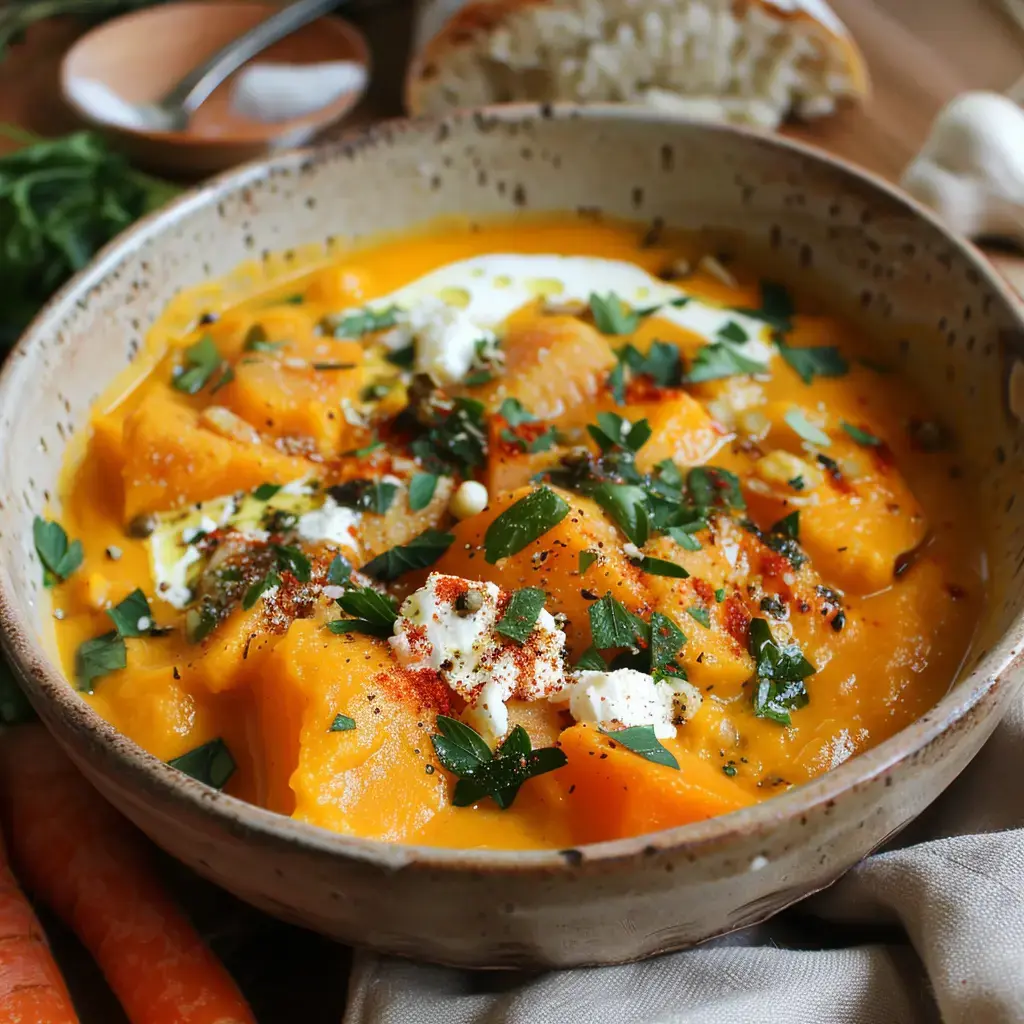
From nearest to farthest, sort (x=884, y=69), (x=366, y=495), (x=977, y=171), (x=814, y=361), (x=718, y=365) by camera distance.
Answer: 1. (x=366, y=495)
2. (x=718, y=365)
3. (x=814, y=361)
4. (x=977, y=171)
5. (x=884, y=69)

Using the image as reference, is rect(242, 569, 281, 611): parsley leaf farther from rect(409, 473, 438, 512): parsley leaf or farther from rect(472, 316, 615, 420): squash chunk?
rect(472, 316, 615, 420): squash chunk

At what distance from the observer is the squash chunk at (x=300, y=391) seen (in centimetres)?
256

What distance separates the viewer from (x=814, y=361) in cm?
280

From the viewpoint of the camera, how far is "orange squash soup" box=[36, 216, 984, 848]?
6.24 ft

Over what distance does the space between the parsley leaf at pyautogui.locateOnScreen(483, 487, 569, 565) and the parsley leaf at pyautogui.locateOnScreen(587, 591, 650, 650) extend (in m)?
0.18

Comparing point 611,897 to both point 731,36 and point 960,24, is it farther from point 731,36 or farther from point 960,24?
point 960,24

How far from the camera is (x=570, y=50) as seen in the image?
370 centimetres

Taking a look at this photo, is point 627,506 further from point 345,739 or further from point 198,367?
point 198,367

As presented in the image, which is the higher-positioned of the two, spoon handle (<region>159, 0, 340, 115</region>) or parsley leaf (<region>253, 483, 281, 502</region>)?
spoon handle (<region>159, 0, 340, 115</region>)

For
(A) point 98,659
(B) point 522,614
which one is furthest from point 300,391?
(B) point 522,614

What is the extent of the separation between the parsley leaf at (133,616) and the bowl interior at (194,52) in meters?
1.92

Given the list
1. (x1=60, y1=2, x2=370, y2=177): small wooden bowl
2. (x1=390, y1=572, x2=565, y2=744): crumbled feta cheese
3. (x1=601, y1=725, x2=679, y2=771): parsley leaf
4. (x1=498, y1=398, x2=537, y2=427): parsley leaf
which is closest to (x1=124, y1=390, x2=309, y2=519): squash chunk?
(x1=498, y1=398, x2=537, y2=427): parsley leaf

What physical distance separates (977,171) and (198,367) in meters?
2.13

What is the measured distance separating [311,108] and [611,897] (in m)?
3.05
